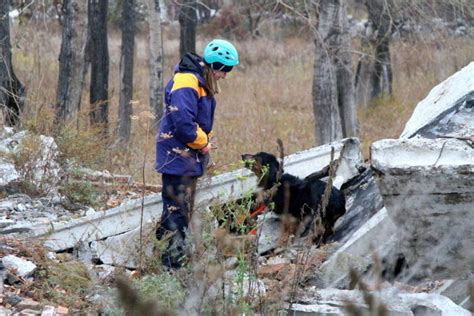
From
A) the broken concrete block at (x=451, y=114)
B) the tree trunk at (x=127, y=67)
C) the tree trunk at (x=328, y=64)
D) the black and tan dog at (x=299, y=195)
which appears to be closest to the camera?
the broken concrete block at (x=451, y=114)

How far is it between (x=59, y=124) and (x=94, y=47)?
4861 mm

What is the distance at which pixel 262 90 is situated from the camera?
70.6 feet

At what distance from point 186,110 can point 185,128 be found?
4.8 inches

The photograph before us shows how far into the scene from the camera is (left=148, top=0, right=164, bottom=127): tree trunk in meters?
12.3

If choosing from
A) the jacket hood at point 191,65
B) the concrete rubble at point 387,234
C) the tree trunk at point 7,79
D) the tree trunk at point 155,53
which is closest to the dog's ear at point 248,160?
the concrete rubble at point 387,234

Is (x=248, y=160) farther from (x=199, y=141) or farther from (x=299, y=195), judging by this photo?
(x=299, y=195)

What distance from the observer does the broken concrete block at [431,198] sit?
20.5 ft

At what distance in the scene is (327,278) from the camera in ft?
21.5

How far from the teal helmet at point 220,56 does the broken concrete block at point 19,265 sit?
6.00ft

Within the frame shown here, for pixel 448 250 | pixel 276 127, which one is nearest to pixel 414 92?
pixel 276 127

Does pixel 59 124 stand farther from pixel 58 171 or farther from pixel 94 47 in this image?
pixel 94 47

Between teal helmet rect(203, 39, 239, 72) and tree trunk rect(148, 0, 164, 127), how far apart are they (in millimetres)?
5415

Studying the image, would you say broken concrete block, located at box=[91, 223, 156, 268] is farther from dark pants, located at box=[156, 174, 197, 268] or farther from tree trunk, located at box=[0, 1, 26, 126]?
tree trunk, located at box=[0, 1, 26, 126]

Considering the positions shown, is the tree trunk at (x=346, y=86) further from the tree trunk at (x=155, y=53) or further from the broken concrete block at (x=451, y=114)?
the broken concrete block at (x=451, y=114)
